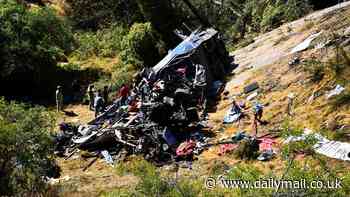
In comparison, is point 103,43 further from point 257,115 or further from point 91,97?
point 257,115

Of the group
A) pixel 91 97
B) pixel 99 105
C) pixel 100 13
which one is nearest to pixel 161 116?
pixel 99 105

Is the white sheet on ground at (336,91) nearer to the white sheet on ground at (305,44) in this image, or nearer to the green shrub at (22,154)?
the white sheet on ground at (305,44)

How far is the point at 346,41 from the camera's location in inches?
632

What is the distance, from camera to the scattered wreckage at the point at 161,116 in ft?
48.2

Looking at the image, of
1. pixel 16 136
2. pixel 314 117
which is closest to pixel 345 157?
pixel 314 117

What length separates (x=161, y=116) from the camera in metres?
15.2

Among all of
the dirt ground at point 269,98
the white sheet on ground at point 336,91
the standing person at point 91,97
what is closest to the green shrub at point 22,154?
the dirt ground at point 269,98

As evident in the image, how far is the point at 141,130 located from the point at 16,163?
429cm

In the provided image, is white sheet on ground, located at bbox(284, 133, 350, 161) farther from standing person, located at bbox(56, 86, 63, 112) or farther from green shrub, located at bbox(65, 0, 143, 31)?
green shrub, located at bbox(65, 0, 143, 31)

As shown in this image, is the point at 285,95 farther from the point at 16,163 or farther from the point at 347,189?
the point at 347,189

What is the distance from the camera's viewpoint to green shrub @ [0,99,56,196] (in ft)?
36.5

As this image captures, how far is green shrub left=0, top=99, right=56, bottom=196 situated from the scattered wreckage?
3289mm

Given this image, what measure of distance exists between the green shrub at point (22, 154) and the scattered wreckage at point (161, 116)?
10.8ft

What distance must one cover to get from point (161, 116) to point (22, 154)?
4644 mm
